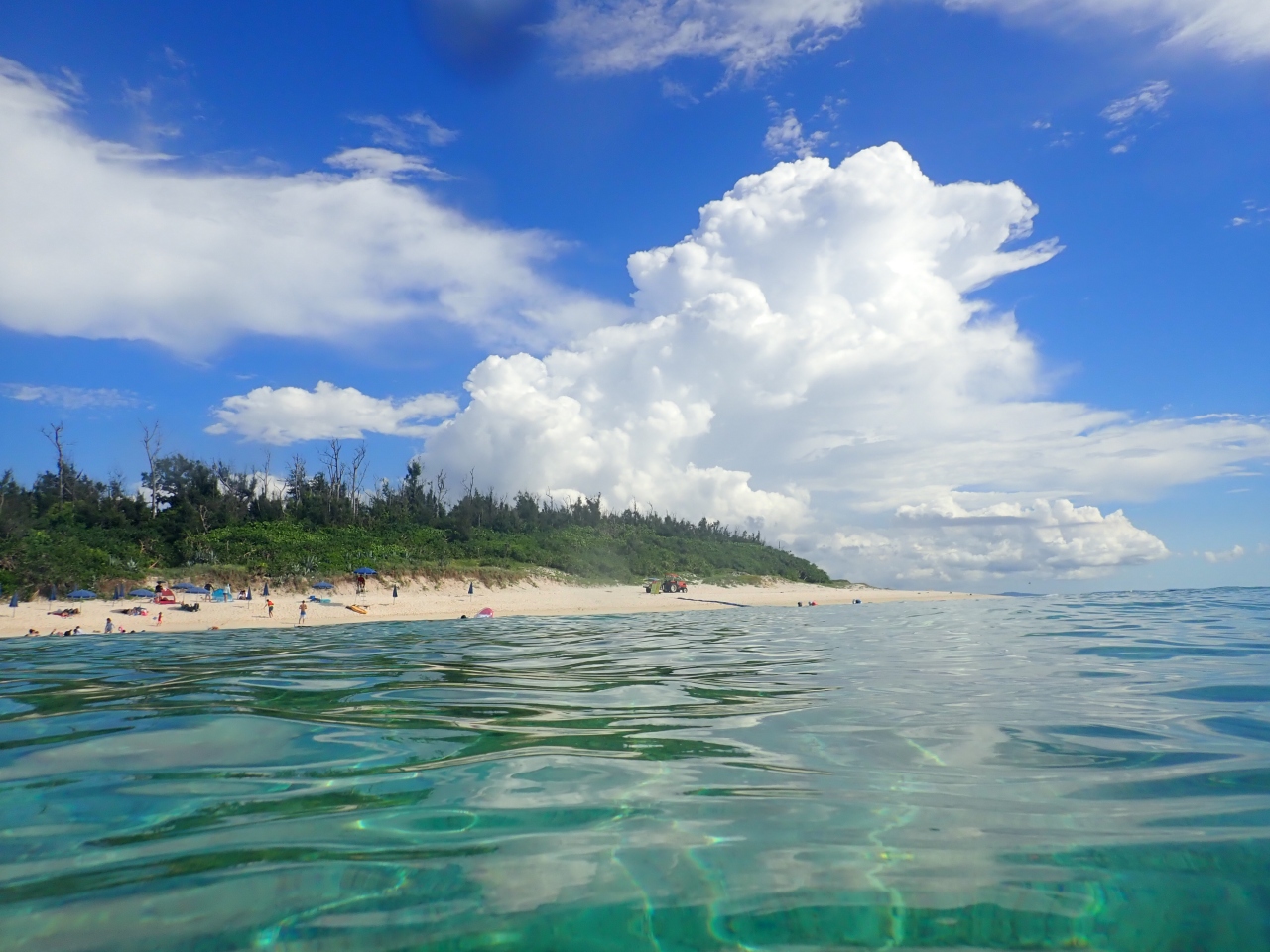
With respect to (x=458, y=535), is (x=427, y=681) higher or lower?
lower

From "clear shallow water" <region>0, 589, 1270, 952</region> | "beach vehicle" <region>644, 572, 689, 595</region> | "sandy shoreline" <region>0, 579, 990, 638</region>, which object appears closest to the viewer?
"clear shallow water" <region>0, 589, 1270, 952</region>

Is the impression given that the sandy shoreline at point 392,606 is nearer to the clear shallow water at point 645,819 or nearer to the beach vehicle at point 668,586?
the beach vehicle at point 668,586

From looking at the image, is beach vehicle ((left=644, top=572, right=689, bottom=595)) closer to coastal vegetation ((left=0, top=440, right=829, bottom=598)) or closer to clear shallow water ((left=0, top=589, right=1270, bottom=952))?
coastal vegetation ((left=0, top=440, right=829, bottom=598))

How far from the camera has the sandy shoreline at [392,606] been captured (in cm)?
2747

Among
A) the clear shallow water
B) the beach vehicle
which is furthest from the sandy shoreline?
the clear shallow water

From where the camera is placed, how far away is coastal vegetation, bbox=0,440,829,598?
36.9 m

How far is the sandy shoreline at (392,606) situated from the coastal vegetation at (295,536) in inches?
74.8

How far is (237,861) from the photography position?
9.41 feet

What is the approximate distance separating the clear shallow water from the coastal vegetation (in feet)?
115

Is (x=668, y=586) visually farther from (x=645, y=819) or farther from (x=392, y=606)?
(x=645, y=819)

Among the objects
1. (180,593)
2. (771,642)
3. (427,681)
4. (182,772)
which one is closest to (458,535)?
(180,593)

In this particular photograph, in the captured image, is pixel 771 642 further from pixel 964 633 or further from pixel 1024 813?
pixel 1024 813

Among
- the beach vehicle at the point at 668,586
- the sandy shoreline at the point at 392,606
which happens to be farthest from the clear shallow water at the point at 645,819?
the beach vehicle at the point at 668,586

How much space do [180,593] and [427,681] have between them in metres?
33.3
